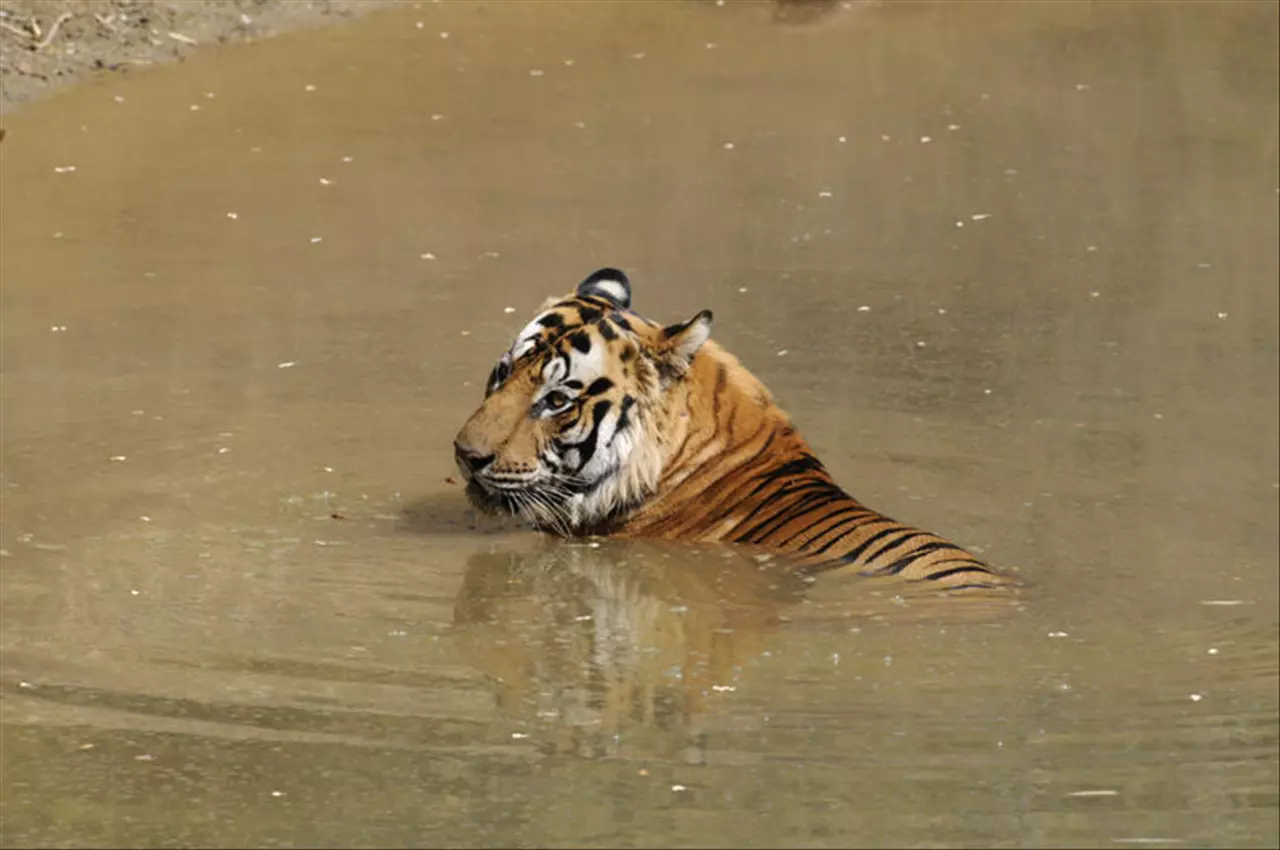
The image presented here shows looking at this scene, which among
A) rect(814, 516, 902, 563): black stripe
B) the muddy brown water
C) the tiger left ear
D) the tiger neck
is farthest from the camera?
the tiger neck

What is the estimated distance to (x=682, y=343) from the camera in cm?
571

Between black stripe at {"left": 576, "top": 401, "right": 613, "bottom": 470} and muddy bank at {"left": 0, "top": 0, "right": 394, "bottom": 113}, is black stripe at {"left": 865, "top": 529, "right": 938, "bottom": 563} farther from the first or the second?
muddy bank at {"left": 0, "top": 0, "right": 394, "bottom": 113}

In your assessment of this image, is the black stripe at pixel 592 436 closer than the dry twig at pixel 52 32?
Yes

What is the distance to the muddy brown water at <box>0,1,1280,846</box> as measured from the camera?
421 cm

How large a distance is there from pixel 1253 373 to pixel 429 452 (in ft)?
8.03

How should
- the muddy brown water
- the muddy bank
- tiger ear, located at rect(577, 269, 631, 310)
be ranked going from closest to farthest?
the muddy brown water → tiger ear, located at rect(577, 269, 631, 310) → the muddy bank

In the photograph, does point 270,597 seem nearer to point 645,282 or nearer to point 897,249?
Result: point 645,282

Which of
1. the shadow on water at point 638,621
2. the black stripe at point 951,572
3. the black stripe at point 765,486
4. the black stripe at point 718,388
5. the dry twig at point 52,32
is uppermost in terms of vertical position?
the dry twig at point 52,32

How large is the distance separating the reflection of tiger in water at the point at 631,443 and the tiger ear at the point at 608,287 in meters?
0.12

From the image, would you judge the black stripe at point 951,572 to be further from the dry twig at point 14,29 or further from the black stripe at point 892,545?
the dry twig at point 14,29

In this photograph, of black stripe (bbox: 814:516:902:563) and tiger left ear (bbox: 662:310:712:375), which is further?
tiger left ear (bbox: 662:310:712:375)

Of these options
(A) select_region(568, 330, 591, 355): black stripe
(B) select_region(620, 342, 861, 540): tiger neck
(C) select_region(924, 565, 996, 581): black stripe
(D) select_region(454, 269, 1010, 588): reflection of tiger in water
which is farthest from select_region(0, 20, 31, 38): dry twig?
(C) select_region(924, 565, 996, 581): black stripe

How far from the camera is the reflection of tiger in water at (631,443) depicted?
5.70m

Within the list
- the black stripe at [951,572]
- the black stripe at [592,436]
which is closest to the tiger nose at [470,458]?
the black stripe at [592,436]
